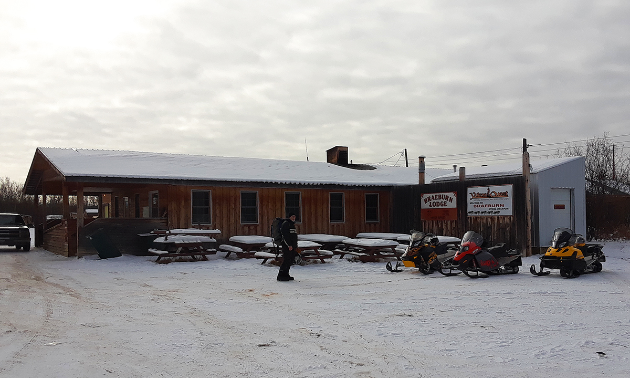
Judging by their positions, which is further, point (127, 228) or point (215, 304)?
point (127, 228)

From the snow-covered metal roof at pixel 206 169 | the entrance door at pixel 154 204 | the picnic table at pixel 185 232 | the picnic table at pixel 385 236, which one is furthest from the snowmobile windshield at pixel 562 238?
the entrance door at pixel 154 204

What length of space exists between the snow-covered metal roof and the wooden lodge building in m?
0.04

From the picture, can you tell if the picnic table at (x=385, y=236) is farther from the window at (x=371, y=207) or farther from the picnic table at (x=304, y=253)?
the picnic table at (x=304, y=253)

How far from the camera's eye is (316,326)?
733 centimetres

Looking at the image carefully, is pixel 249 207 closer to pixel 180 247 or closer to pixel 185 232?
pixel 185 232

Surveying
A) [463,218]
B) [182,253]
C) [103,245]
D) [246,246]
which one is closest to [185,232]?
[182,253]

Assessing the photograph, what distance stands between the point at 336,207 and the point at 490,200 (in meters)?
6.50

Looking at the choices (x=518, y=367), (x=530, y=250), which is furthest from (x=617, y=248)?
(x=518, y=367)

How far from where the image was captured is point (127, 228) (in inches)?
734

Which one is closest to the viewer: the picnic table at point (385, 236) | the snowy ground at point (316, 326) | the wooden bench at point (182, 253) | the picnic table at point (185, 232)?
the snowy ground at point (316, 326)

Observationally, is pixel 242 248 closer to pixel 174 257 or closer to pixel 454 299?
pixel 174 257

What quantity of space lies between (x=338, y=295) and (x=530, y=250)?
9745 millimetres

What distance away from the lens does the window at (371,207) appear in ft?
76.2

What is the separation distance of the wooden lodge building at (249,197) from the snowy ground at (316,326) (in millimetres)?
5174
